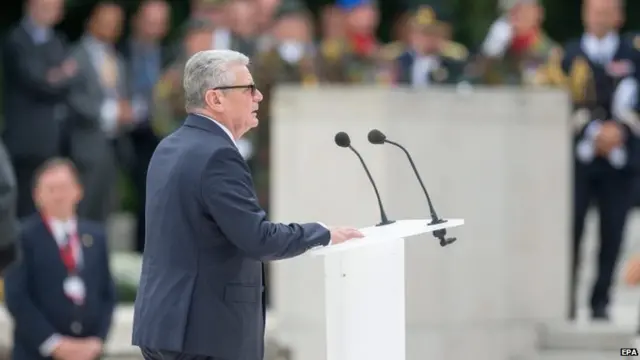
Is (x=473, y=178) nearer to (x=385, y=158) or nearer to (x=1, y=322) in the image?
(x=385, y=158)

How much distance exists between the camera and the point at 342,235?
648 cm

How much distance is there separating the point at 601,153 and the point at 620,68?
63cm

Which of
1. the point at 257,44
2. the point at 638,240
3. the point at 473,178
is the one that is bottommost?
the point at 638,240

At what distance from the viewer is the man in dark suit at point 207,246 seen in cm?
634

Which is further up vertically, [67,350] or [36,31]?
[36,31]

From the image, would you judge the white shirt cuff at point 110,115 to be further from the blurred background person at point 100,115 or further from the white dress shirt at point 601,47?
the white dress shirt at point 601,47

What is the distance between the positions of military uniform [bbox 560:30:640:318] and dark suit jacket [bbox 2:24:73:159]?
3.80 m

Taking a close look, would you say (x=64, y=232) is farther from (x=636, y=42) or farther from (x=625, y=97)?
(x=636, y=42)

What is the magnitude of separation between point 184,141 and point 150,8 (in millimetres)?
7362

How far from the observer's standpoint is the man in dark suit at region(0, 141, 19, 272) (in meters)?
8.66

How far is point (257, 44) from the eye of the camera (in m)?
12.0

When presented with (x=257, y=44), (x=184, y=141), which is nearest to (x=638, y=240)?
(x=257, y=44)

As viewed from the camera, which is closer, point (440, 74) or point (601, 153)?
point (601, 153)

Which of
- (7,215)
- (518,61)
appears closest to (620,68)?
(518,61)
